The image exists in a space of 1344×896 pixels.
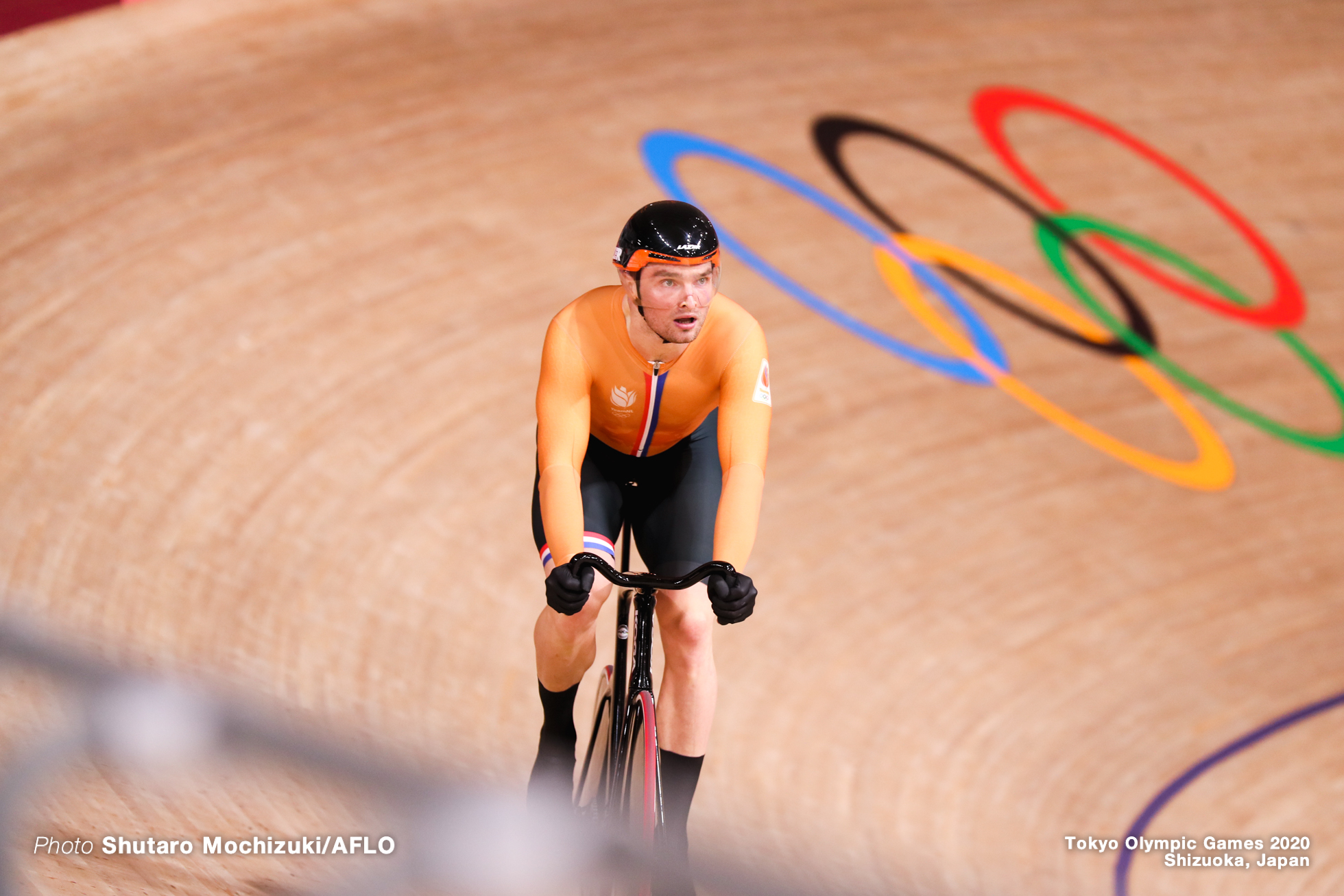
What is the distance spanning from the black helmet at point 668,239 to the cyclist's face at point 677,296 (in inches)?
0.6

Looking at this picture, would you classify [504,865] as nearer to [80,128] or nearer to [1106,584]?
[1106,584]

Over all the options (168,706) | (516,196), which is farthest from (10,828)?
(516,196)

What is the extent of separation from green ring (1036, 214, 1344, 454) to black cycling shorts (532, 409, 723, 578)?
352cm

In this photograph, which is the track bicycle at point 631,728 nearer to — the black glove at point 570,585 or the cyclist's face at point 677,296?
the black glove at point 570,585

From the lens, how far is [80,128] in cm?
505

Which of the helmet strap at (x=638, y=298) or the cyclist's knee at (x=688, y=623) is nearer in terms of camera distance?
the helmet strap at (x=638, y=298)

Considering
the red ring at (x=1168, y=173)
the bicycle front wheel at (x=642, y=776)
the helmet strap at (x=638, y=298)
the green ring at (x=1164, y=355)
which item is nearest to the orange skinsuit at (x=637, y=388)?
the helmet strap at (x=638, y=298)

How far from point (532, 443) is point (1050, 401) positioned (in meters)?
2.16

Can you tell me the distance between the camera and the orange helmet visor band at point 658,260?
2.07 metres

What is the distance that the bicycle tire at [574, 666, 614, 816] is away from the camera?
2373mm

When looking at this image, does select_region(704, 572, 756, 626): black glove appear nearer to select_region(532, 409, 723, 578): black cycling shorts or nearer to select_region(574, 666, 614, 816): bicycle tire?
select_region(532, 409, 723, 578): black cycling shorts

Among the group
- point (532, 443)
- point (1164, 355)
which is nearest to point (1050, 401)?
point (1164, 355)

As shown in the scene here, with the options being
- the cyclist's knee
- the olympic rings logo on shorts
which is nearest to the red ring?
the olympic rings logo on shorts

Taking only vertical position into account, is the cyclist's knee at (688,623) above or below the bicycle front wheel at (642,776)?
above
